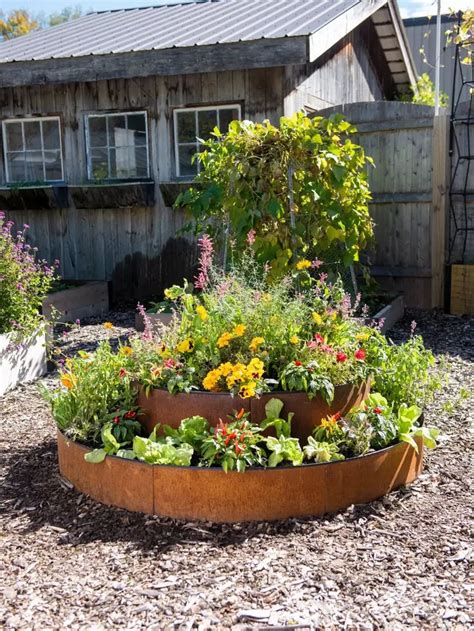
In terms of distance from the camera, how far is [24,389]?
5.46m

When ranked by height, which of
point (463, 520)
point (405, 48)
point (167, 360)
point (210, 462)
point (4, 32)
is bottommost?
point (463, 520)

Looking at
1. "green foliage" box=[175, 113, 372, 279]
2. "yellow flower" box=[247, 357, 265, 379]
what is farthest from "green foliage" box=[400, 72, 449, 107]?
"yellow flower" box=[247, 357, 265, 379]

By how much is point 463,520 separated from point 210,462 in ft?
3.63

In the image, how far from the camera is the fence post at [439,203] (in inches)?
291

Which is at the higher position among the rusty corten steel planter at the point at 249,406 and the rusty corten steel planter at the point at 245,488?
the rusty corten steel planter at the point at 249,406

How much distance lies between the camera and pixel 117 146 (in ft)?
28.3

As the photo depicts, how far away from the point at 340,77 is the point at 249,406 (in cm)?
733

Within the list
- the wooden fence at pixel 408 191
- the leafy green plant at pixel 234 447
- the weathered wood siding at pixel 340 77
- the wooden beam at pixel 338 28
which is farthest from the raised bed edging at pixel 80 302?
the leafy green plant at pixel 234 447

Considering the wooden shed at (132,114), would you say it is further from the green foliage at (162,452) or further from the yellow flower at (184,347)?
the green foliage at (162,452)

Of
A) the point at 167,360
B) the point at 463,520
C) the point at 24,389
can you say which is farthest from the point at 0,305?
the point at 463,520

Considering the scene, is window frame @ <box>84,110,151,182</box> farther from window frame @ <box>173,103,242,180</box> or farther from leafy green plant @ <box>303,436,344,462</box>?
leafy green plant @ <box>303,436,344,462</box>

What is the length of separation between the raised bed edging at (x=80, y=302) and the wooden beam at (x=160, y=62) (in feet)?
7.18

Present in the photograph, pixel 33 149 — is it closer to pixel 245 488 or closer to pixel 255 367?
pixel 255 367

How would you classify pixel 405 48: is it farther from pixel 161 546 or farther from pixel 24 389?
pixel 161 546
